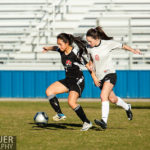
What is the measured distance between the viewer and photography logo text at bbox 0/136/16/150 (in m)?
6.22

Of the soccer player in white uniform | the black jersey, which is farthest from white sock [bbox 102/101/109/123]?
the black jersey

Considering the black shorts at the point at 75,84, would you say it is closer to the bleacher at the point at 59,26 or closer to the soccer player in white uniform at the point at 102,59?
the soccer player in white uniform at the point at 102,59

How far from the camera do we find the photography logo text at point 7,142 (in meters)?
6.22

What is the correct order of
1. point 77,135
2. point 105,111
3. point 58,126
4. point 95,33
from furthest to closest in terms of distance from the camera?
point 58,126 → point 95,33 → point 105,111 → point 77,135

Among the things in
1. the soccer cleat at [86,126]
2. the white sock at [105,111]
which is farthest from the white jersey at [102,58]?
the soccer cleat at [86,126]

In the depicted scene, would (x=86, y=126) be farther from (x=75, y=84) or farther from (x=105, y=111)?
(x=75, y=84)

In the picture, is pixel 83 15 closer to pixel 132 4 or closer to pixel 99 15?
pixel 99 15

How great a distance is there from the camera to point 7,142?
6758mm

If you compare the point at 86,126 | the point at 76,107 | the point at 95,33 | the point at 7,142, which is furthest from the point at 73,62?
the point at 7,142

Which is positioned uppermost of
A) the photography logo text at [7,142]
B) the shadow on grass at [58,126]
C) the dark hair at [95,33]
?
the dark hair at [95,33]

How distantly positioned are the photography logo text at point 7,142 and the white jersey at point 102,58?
2.13m

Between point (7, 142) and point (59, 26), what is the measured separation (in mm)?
17834

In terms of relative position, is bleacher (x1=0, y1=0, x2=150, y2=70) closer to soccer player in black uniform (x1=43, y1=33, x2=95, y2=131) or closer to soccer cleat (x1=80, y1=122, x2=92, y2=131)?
soccer player in black uniform (x1=43, y1=33, x2=95, y2=131)

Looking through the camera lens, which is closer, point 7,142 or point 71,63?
point 7,142
